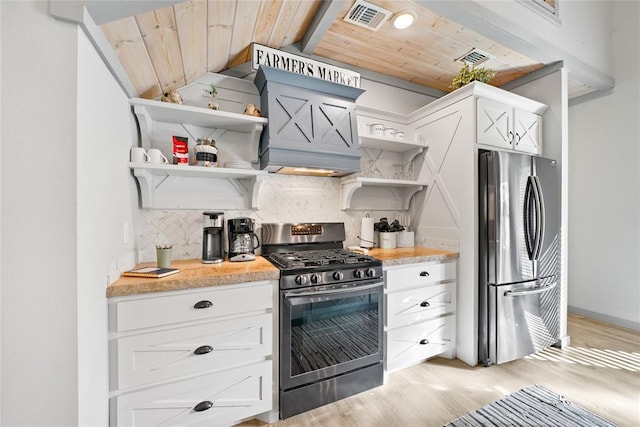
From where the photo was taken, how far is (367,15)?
2.00 metres

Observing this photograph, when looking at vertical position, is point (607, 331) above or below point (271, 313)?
below

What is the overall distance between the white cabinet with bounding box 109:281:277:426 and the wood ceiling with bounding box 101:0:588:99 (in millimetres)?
1356

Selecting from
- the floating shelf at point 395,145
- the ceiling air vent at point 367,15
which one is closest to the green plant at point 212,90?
the ceiling air vent at point 367,15

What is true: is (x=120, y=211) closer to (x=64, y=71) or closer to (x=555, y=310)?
(x=64, y=71)

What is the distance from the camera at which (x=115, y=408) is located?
1274mm

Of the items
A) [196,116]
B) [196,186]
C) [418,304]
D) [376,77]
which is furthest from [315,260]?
[376,77]

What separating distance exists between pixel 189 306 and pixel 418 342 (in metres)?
1.78

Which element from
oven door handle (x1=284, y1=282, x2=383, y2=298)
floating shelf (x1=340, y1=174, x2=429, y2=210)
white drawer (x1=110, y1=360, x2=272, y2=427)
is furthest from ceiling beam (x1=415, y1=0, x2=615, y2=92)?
white drawer (x1=110, y1=360, x2=272, y2=427)

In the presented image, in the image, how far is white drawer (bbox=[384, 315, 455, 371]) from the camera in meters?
2.00

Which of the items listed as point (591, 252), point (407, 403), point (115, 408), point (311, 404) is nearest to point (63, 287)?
point (115, 408)

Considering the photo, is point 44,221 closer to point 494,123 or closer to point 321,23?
point 321,23

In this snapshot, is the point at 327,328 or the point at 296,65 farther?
the point at 296,65

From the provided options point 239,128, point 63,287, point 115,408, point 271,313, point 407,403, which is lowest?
point 407,403

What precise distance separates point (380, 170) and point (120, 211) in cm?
233
